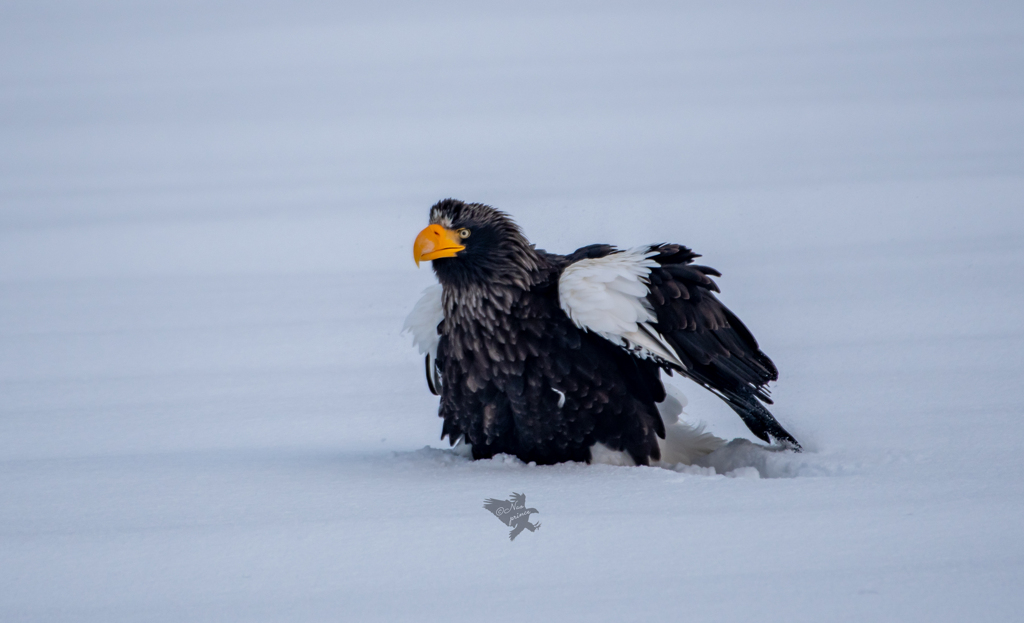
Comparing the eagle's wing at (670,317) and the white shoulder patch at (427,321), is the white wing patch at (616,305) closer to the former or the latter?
the eagle's wing at (670,317)

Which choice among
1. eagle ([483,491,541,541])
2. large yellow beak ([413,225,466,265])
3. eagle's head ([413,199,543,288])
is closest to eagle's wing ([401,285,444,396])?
eagle's head ([413,199,543,288])

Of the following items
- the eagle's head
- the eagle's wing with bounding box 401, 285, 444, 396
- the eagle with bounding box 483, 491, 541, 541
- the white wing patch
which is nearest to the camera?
the eagle with bounding box 483, 491, 541, 541

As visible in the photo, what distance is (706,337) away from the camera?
2814 millimetres

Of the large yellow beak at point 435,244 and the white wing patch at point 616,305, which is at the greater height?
the large yellow beak at point 435,244

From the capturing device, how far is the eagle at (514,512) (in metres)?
2.03

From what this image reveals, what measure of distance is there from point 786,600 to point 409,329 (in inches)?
78.7

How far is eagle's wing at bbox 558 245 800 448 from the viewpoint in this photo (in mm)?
2707

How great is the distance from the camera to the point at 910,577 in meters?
1.68

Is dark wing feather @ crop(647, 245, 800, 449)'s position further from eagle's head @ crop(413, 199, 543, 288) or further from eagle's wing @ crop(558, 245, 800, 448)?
eagle's head @ crop(413, 199, 543, 288)

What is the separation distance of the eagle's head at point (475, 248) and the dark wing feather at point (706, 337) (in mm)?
447

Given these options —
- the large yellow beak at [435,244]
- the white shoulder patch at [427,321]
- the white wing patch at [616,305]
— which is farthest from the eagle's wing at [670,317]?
the white shoulder patch at [427,321]

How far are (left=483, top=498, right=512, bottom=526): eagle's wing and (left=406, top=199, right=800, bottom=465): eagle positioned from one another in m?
0.63

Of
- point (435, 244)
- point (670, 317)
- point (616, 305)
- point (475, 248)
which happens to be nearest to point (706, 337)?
point (670, 317)

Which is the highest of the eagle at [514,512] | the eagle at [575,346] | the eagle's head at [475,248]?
the eagle's head at [475,248]
